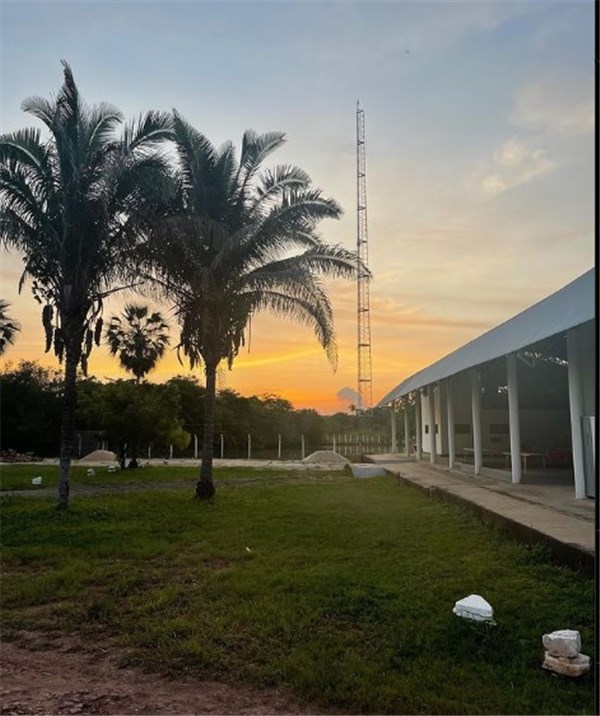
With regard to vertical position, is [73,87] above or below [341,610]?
above

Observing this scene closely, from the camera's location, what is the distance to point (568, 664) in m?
3.52

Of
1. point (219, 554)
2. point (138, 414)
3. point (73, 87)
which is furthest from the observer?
point (138, 414)

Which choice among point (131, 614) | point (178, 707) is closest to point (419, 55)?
point (178, 707)

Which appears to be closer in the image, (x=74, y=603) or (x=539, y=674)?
(x=539, y=674)

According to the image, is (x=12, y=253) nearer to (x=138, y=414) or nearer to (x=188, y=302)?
(x=188, y=302)

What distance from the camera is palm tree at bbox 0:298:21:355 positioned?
2756cm

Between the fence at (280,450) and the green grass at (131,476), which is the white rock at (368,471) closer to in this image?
the green grass at (131,476)

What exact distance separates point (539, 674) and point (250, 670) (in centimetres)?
168

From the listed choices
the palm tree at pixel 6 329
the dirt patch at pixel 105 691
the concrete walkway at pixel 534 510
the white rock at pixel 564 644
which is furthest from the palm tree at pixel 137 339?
the white rock at pixel 564 644

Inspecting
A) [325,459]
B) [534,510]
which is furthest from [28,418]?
[534,510]

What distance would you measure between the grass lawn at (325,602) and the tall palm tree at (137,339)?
15.9 metres

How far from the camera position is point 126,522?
31.9 feet

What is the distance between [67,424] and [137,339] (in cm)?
1435

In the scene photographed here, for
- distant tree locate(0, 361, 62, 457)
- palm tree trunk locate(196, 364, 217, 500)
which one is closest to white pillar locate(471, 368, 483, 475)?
palm tree trunk locate(196, 364, 217, 500)
